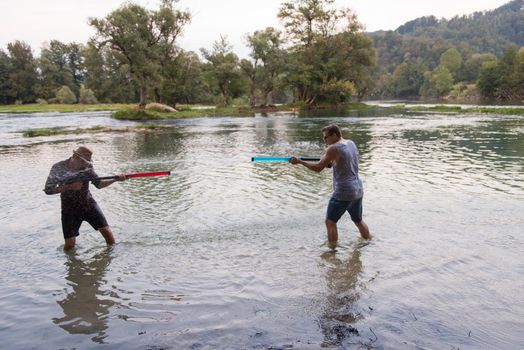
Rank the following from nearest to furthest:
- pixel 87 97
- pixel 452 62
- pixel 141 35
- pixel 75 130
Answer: pixel 75 130 → pixel 141 35 → pixel 87 97 → pixel 452 62

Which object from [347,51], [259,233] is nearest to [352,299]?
[259,233]

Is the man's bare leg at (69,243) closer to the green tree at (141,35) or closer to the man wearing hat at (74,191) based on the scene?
the man wearing hat at (74,191)

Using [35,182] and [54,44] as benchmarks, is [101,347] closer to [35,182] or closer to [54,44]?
[35,182]

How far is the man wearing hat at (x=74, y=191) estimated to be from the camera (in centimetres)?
804

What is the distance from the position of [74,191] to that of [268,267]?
167 inches

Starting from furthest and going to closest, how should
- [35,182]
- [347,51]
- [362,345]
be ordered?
[347,51]
[35,182]
[362,345]

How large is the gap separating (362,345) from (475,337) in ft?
5.03

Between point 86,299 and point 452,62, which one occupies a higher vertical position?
point 452,62

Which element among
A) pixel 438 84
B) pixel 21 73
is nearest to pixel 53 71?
pixel 21 73

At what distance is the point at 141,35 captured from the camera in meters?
62.1

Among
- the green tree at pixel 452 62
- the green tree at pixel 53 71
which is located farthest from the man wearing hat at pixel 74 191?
the green tree at pixel 452 62

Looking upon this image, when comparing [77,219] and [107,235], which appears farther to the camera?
[107,235]

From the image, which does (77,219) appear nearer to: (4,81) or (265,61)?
(265,61)

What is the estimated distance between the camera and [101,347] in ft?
16.9
